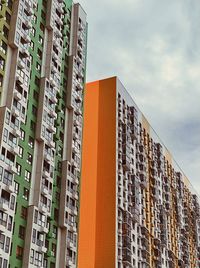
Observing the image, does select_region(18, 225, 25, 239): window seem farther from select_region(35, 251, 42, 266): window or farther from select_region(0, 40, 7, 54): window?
select_region(0, 40, 7, 54): window

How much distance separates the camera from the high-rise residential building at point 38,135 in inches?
1795

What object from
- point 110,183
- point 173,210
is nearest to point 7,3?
point 110,183

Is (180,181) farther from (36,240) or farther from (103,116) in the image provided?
(36,240)

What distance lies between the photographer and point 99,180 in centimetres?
6881

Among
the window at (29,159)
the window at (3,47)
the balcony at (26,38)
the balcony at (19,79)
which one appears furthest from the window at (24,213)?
the balcony at (26,38)

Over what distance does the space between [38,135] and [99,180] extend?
19.7 metres

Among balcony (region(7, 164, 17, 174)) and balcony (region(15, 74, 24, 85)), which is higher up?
balcony (region(15, 74, 24, 85))

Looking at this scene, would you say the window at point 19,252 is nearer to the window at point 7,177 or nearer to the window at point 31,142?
the window at point 7,177

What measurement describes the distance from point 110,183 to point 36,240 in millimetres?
21907

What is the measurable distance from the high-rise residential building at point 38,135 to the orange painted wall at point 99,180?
32.3ft

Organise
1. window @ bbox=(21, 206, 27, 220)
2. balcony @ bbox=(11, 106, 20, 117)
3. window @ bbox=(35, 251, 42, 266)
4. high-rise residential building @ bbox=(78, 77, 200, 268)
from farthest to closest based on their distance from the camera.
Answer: high-rise residential building @ bbox=(78, 77, 200, 268), balcony @ bbox=(11, 106, 20, 117), window @ bbox=(35, 251, 42, 266), window @ bbox=(21, 206, 27, 220)

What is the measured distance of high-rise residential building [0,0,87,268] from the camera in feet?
150

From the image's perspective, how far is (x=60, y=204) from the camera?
53438mm

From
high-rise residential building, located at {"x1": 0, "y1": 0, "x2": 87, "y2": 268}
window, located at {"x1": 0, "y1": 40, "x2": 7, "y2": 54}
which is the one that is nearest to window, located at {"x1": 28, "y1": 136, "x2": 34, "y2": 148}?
high-rise residential building, located at {"x1": 0, "y1": 0, "x2": 87, "y2": 268}
